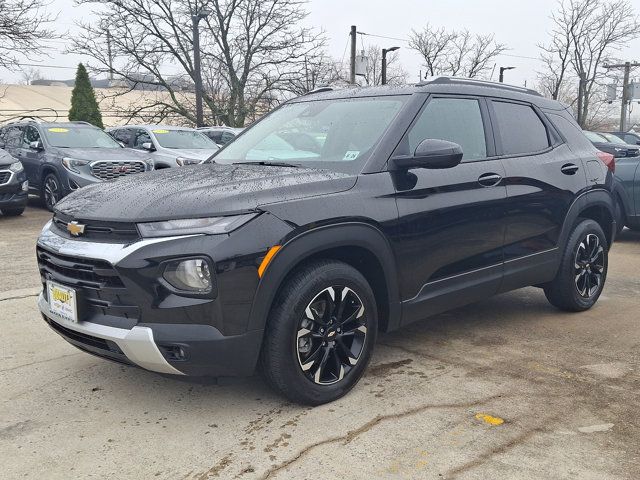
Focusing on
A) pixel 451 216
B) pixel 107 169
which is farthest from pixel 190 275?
pixel 107 169

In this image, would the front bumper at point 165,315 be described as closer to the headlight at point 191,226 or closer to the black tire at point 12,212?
the headlight at point 191,226

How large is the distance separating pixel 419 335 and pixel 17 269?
4.56 meters

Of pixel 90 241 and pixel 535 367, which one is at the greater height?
pixel 90 241

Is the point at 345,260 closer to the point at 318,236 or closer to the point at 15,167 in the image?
the point at 318,236

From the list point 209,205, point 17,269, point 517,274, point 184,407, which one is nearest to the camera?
point 209,205

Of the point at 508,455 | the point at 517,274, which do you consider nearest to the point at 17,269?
the point at 517,274

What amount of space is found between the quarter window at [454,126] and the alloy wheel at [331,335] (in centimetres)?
105

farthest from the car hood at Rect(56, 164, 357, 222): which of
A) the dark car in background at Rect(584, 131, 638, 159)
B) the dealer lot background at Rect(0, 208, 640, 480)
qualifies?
the dark car in background at Rect(584, 131, 638, 159)

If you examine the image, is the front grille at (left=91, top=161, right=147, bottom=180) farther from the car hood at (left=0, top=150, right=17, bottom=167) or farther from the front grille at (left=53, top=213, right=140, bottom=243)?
the front grille at (left=53, top=213, right=140, bottom=243)

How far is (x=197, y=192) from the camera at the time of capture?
3109 millimetres

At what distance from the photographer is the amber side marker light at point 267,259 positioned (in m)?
2.96

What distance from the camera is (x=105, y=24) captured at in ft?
91.2

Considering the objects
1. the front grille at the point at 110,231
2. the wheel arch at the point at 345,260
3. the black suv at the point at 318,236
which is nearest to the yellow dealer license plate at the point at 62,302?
the black suv at the point at 318,236

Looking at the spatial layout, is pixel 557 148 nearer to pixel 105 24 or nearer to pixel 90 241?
pixel 90 241
